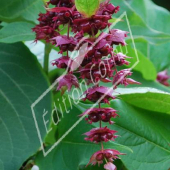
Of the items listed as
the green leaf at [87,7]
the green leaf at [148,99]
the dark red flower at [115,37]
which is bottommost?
the green leaf at [148,99]

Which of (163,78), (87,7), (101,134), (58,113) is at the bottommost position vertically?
(163,78)

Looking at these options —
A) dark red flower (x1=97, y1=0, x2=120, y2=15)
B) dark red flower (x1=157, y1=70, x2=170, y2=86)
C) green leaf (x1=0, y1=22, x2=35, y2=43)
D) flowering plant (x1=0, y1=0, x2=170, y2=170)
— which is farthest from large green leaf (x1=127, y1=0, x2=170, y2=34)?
dark red flower (x1=97, y1=0, x2=120, y2=15)

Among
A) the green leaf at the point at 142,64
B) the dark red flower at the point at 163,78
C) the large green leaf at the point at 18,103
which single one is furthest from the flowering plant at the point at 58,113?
the dark red flower at the point at 163,78

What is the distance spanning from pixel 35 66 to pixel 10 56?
40mm

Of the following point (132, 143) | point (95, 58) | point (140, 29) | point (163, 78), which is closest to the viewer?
point (95, 58)

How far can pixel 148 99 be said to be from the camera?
51 centimetres

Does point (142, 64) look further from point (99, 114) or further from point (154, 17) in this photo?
point (99, 114)

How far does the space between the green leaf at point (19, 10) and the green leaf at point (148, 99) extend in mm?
194

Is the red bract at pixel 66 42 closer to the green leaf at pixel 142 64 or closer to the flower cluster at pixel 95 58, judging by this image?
the flower cluster at pixel 95 58

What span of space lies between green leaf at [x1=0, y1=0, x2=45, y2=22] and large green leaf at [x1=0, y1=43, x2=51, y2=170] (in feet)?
0.15

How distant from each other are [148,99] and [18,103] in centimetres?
18

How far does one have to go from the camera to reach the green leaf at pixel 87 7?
1.19ft

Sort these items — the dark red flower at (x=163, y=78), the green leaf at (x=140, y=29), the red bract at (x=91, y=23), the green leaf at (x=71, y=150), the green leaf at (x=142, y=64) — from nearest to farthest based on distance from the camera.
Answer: the red bract at (x=91, y=23) → the green leaf at (x=71, y=150) → the green leaf at (x=140, y=29) → the green leaf at (x=142, y=64) → the dark red flower at (x=163, y=78)

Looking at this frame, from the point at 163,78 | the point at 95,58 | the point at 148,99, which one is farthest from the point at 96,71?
the point at 163,78
